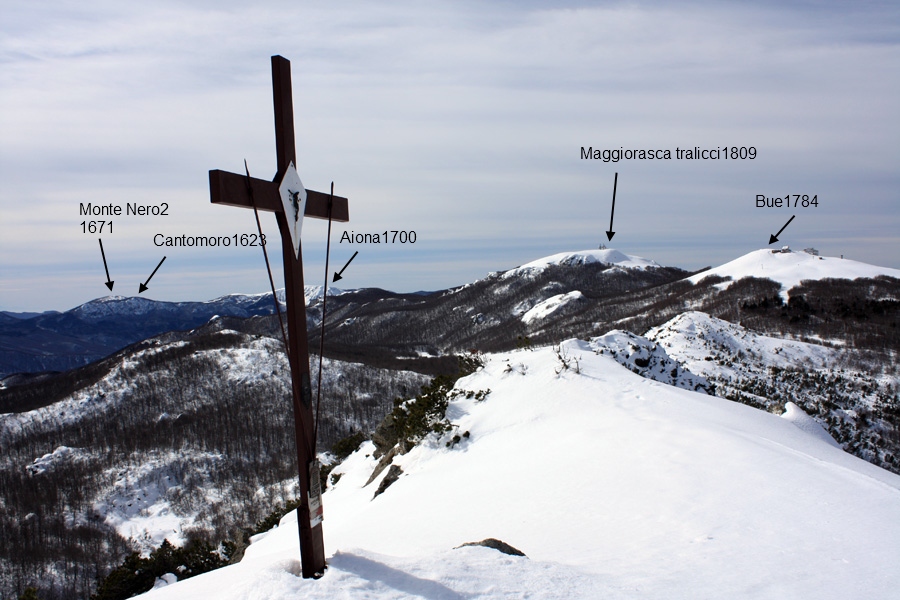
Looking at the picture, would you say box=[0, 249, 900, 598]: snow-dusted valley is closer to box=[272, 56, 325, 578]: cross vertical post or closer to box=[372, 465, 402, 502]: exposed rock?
box=[372, 465, 402, 502]: exposed rock

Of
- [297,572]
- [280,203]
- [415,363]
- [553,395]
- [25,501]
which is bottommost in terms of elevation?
[25,501]

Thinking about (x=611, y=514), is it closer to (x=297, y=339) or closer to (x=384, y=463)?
(x=297, y=339)

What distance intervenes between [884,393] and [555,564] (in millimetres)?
35504

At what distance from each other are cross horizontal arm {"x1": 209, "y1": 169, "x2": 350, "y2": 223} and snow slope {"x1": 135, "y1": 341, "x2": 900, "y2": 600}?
118 inches

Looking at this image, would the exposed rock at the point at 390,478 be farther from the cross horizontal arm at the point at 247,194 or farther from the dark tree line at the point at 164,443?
the dark tree line at the point at 164,443

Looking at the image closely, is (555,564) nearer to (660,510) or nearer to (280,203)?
(660,510)

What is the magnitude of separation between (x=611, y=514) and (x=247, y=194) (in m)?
6.35

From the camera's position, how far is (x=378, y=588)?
4.66 metres

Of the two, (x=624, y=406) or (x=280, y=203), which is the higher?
(x=280, y=203)

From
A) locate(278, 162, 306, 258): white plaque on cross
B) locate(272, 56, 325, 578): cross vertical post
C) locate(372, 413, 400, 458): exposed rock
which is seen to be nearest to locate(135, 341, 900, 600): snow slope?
locate(272, 56, 325, 578): cross vertical post

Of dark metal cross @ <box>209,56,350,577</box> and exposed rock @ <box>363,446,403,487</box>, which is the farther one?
exposed rock @ <box>363,446,403,487</box>

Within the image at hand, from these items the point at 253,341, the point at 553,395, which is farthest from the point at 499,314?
the point at 553,395

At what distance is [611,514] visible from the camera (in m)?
8.02

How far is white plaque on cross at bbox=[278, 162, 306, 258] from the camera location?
4957 mm
